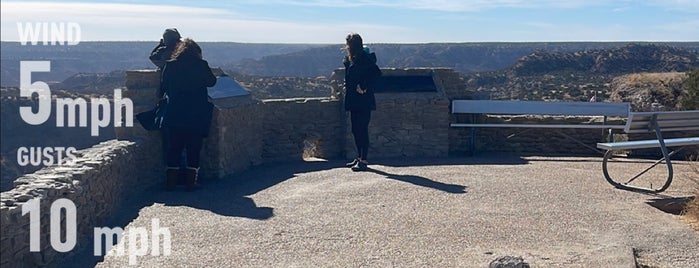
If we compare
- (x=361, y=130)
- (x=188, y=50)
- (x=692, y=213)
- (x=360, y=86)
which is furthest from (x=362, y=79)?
(x=692, y=213)

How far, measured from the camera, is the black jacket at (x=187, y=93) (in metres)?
8.80

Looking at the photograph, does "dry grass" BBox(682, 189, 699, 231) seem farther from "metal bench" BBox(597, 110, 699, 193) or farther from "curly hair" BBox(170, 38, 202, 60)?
"curly hair" BBox(170, 38, 202, 60)

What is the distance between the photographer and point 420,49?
76562 millimetres

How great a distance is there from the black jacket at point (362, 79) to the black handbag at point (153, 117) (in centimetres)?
231

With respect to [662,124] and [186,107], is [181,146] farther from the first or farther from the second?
[662,124]

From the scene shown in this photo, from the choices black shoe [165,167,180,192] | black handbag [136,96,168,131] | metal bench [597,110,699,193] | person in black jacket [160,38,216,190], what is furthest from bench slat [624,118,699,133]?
black handbag [136,96,168,131]

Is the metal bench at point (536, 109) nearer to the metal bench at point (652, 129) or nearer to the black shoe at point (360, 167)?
the black shoe at point (360, 167)

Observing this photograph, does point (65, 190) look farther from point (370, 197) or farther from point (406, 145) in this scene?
point (406, 145)

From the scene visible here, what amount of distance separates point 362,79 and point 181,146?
2.42m

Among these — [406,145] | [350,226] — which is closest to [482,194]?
[350,226]

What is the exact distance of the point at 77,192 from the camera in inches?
250

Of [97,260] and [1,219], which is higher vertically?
[1,219]

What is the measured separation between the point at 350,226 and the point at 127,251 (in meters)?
1.83

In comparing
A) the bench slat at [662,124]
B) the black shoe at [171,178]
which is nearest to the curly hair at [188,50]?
the black shoe at [171,178]
